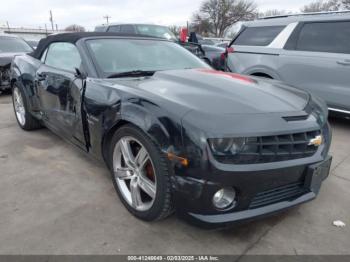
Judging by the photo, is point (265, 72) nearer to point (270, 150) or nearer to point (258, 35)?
point (258, 35)

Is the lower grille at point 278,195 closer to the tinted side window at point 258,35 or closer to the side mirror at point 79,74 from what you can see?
the side mirror at point 79,74

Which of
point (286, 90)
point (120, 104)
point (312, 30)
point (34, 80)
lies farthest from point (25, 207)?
point (312, 30)

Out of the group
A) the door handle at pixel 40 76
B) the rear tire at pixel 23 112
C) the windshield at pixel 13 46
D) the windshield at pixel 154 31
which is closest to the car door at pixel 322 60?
the door handle at pixel 40 76

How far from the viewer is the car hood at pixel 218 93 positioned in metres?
2.00

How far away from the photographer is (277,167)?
187 centimetres

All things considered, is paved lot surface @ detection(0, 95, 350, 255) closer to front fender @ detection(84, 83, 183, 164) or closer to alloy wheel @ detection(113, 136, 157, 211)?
alloy wheel @ detection(113, 136, 157, 211)

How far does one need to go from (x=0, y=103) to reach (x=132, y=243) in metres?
5.94

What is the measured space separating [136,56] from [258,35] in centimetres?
324

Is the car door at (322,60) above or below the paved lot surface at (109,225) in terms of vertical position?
above

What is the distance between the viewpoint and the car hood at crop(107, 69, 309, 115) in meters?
2.00

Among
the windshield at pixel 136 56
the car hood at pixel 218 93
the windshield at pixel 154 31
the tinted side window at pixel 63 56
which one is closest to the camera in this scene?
the car hood at pixel 218 93

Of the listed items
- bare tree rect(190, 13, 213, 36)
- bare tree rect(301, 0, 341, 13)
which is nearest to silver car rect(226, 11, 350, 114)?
bare tree rect(301, 0, 341, 13)

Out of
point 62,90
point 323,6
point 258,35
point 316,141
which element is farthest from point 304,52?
point 323,6

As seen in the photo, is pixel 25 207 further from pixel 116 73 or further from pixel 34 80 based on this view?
pixel 34 80
